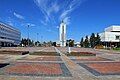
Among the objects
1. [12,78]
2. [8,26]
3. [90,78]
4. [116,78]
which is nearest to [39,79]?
[12,78]

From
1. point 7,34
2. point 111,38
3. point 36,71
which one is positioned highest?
point 7,34

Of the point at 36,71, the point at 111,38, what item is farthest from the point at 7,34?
the point at 36,71

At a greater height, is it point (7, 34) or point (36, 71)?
point (7, 34)

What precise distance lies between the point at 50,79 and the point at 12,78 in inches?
77.5

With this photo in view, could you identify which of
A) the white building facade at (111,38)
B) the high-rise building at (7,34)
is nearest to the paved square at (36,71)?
the high-rise building at (7,34)

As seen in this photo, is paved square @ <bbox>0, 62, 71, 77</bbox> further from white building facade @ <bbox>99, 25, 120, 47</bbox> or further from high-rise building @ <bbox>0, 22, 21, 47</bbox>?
white building facade @ <bbox>99, 25, 120, 47</bbox>

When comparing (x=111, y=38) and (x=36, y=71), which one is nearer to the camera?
(x=36, y=71)

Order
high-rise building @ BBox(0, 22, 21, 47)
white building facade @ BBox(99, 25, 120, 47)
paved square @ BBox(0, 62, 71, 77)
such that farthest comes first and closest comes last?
high-rise building @ BBox(0, 22, 21, 47)
white building facade @ BBox(99, 25, 120, 47)
paved square @ BBox(0, 62, 71, 77)

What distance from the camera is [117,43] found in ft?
469

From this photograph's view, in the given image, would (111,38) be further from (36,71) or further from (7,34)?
(36,71)

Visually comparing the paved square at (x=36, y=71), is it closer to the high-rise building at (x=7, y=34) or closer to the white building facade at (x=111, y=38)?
the high-rise building at (x=7, y=34)

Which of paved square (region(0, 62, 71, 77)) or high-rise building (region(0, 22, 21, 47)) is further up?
high-rise building (region(0, 22, 21, 47))

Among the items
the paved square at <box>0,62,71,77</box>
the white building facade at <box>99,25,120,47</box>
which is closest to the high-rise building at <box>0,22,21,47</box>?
the white building facade at <box>99,25,120,47</box>

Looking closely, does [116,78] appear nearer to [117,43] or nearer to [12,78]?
[12,78]
